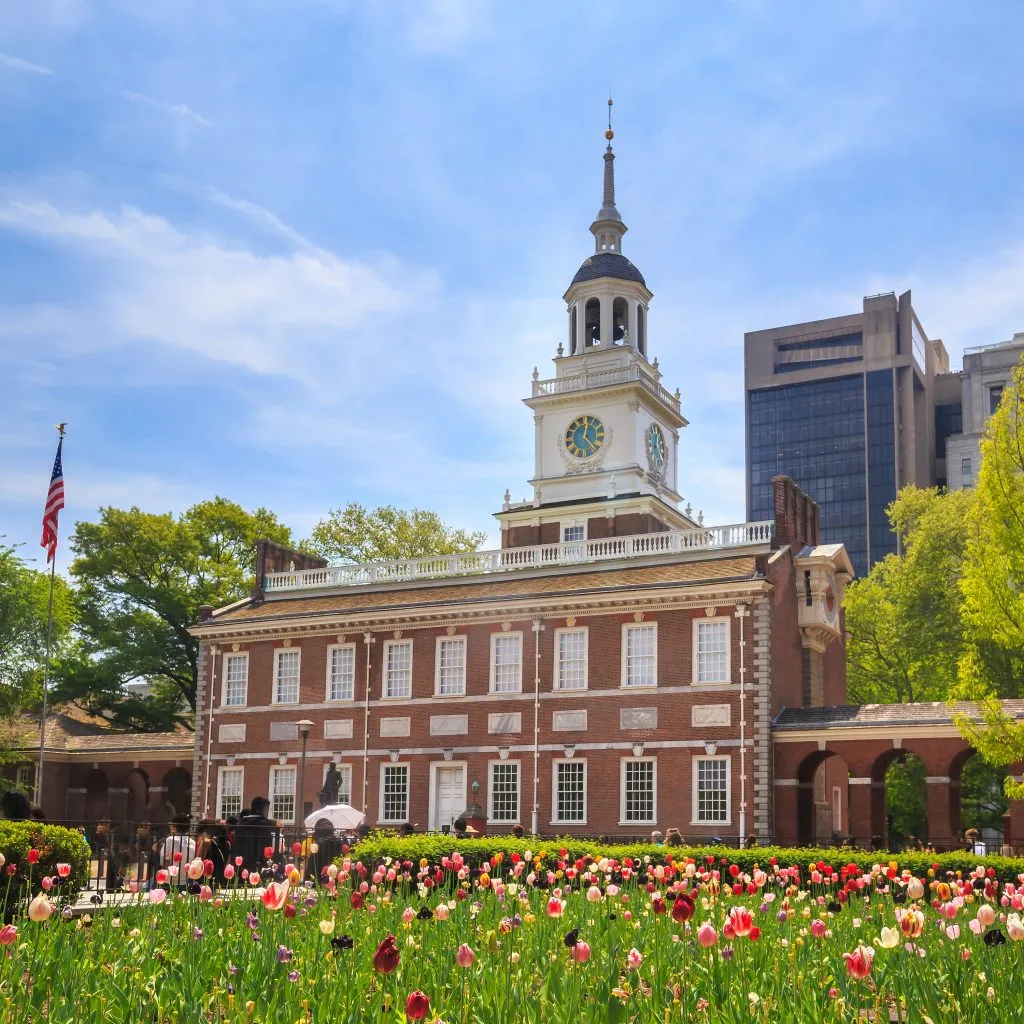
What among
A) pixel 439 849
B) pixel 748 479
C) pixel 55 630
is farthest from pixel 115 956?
pixel 748 479

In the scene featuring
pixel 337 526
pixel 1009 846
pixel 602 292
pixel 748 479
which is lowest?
pixel 1009 846

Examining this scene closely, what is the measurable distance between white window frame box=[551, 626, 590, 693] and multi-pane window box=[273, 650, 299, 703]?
10041mm

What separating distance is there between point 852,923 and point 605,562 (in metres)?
34.7

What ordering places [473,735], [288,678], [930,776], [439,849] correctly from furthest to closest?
[288,678] → [473,735] → [930,776] → [439,849]

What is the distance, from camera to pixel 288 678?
46.2 m

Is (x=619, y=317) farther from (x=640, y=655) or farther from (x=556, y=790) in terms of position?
(x=556, y=790)

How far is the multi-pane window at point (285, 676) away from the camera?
151 ft

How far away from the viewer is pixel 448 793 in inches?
1663

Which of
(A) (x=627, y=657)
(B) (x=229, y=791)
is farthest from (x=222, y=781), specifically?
(A) (x=627, y=657)

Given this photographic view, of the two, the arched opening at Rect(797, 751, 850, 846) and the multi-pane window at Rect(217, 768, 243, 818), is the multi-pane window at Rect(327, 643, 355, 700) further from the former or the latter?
the arched opening at Rect(797, 751, 850, 846)

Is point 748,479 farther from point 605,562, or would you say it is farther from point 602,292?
point 605,562

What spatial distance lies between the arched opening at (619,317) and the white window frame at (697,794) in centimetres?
2466

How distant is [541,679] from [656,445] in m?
18.4

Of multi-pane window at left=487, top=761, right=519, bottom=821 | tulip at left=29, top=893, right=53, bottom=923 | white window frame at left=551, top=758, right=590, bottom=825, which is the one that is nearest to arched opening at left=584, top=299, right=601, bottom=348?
multi-pane window at left=487, top=761, right=519, bottom=821
